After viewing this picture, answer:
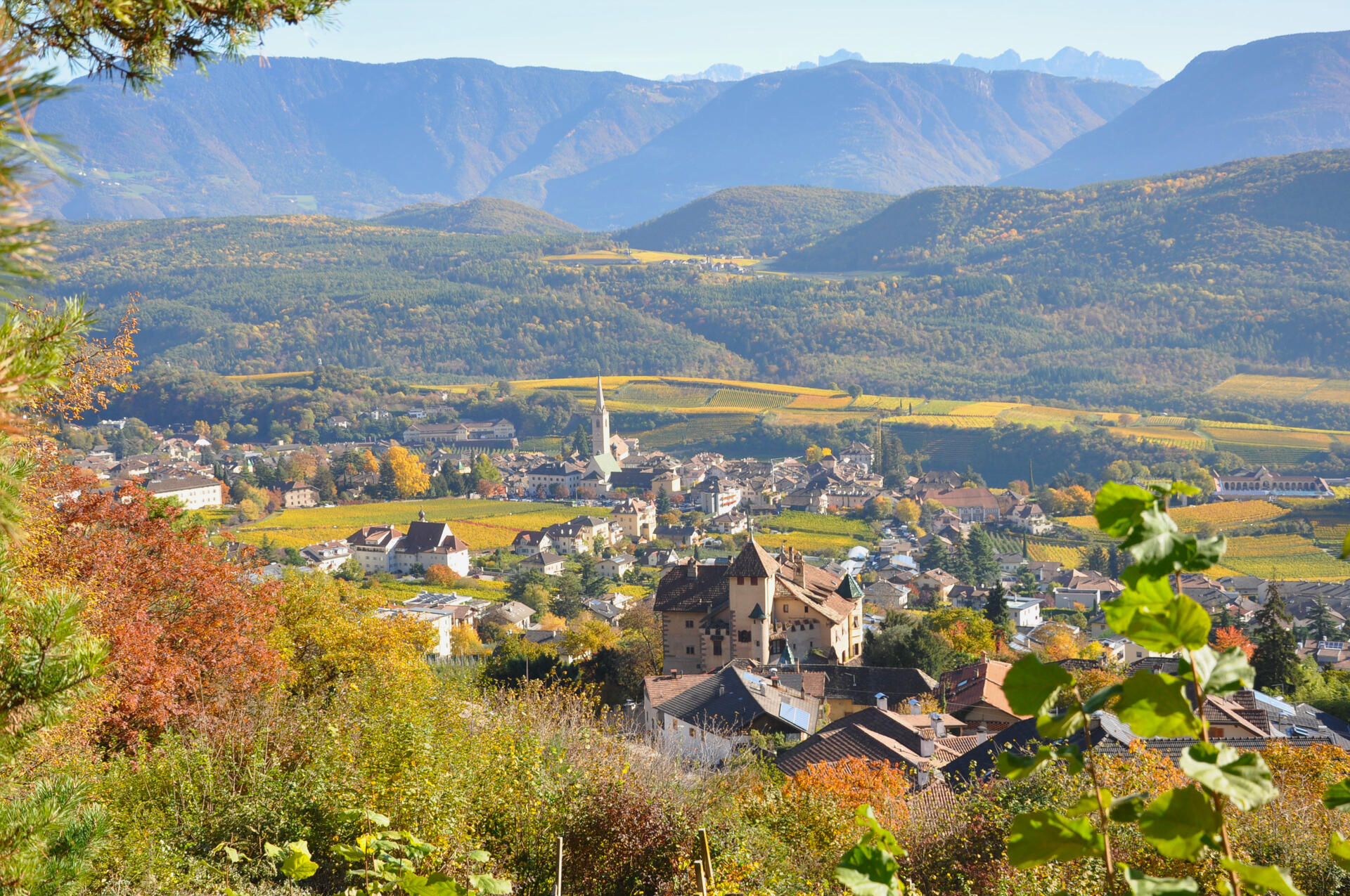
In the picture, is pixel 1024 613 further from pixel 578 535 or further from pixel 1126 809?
pixel 1126 809

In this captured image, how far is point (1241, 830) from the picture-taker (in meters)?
9.09

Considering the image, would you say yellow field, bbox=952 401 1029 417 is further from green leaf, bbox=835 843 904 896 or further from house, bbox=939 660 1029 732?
green leaf, bbox=835 843 904 896

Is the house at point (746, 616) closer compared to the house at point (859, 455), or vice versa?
the house at point (746, 616)

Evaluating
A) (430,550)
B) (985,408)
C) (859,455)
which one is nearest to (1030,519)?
(859,455)

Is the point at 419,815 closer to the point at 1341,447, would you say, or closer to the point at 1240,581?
the point at 1240,581

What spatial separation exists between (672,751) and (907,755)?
522cm

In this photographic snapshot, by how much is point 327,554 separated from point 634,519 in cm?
2319

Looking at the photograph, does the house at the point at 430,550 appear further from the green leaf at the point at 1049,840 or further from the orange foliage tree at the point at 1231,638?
the green leaf at the point at 1049,840

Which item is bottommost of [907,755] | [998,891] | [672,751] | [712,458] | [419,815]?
[712,458]

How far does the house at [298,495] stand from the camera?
76625 millimetres

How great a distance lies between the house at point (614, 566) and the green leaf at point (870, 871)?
55.1 metres

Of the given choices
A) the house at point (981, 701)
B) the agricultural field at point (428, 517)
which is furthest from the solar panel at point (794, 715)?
the agricultural field at point (428, 517)

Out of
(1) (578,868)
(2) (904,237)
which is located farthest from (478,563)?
(2) (904,237)

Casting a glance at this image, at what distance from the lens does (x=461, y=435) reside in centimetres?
10856
